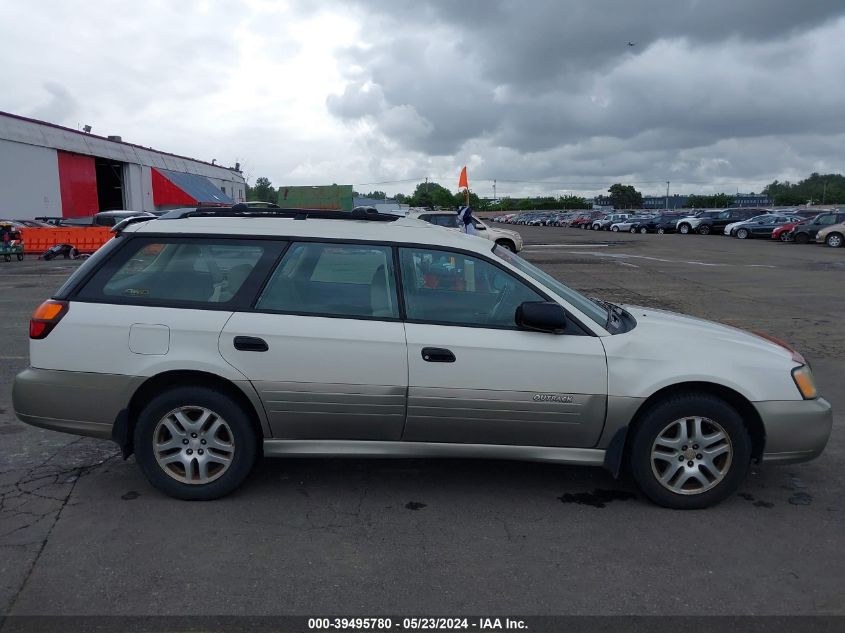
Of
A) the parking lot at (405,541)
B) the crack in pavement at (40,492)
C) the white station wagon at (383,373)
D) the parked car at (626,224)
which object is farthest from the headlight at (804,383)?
the parked car at (626,224)

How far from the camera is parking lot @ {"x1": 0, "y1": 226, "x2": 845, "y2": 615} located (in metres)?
3.14

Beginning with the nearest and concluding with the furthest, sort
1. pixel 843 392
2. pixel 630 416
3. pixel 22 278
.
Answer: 1. pixel 630 416
2. pixel 843 392
3. pixel 22 278

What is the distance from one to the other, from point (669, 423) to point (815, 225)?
111 ft

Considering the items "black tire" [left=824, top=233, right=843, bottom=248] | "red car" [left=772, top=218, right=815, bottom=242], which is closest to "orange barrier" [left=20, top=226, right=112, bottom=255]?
"black tire" [left=824, top=233, right=843, bottom=248]

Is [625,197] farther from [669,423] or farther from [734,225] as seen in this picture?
[669,423]

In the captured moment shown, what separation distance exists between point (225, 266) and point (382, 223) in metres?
1.06

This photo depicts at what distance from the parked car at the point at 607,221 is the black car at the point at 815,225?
24754mm

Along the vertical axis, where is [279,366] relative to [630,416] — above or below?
above

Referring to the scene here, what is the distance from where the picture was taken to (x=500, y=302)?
4172 mm

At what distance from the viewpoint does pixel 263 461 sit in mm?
4855

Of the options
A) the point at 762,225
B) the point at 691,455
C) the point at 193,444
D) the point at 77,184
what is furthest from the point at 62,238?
the point at 762,225

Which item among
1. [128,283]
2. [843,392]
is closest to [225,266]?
[128,283]

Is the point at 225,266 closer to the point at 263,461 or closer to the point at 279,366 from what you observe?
the point at 279,366

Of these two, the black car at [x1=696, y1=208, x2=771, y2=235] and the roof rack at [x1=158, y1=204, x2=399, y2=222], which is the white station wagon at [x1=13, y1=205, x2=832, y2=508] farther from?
the black car at [x1=696, y1=208, x2=771, y2=235]
